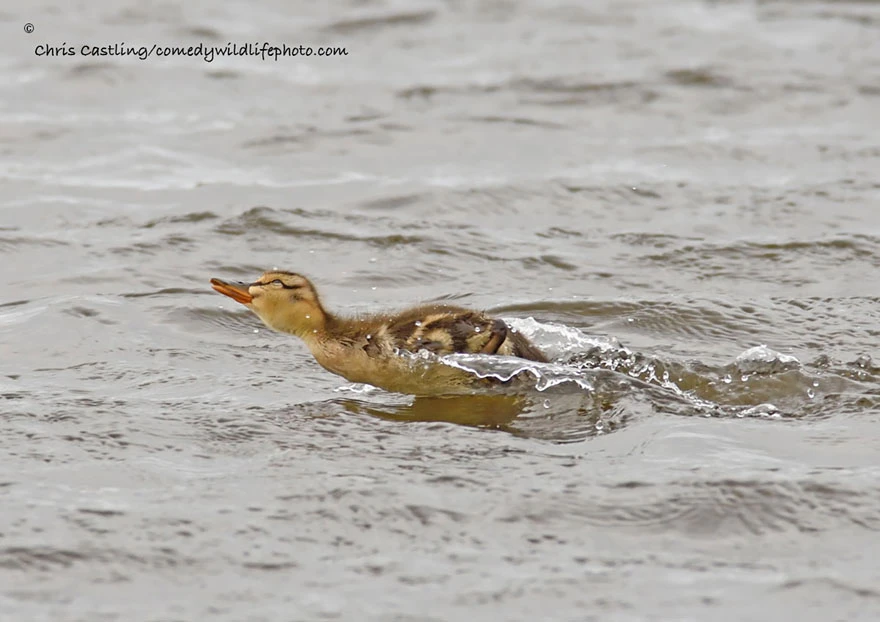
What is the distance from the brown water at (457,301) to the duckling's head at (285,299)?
1.01 ft

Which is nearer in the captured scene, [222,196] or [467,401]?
[467,401]

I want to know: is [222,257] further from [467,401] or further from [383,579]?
[383,579]

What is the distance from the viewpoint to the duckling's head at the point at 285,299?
7.29m

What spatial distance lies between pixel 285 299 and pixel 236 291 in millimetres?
242

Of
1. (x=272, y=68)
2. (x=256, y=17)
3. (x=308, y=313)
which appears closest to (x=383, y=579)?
(x=308, y=313)

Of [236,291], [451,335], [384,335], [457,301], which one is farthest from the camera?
[457,301]

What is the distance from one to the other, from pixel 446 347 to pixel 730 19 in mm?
9804

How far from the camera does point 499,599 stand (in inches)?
192

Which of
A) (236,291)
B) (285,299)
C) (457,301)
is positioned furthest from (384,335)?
(457,301)

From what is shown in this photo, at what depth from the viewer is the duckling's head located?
729cm

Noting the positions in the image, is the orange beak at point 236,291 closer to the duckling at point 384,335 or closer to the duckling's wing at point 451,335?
the duckling at point 384,335

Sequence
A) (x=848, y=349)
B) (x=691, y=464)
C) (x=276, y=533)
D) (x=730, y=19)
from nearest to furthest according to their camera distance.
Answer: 1. (x=276, y=533)
2. (x=691, y=464)
3. (x=848, y=349)
4. (x=730, y=19)

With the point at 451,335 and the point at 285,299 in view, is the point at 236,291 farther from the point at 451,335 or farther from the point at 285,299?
the point at 451,335

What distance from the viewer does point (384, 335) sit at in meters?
7.11
